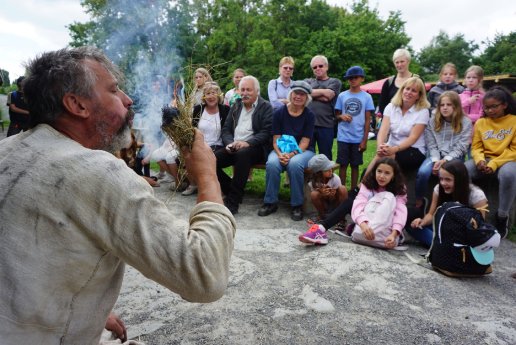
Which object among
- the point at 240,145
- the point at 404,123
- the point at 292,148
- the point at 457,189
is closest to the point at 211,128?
the point at 240,145

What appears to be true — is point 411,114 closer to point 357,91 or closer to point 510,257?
point 357,91

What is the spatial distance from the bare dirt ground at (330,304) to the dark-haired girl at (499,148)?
902 mm

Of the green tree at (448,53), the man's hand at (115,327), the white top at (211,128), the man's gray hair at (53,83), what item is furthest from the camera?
the green tree at (448,53)

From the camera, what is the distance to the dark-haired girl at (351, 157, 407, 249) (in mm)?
4285

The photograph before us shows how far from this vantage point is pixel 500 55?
34875 mm

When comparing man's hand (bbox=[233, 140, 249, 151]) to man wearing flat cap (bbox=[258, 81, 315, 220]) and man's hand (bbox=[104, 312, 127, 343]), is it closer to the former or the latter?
man wearing flat cap (bbox=[258, 81, 315, 220])

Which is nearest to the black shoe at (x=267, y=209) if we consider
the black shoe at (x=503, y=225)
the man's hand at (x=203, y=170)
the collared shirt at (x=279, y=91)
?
the collared shirt at (x=279, y=91)

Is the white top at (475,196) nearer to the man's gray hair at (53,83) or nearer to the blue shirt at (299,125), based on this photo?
the blue shirt at (299,125)

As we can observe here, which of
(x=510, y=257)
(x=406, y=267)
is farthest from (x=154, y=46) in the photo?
(x=510, y=257)

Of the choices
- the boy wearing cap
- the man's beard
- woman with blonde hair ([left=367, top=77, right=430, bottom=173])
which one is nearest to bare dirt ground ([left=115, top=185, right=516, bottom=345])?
the man's beard

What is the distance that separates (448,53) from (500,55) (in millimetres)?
15232

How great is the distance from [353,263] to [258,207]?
7.80ft

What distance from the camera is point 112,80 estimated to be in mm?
1414

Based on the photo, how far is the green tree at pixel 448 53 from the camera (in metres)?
48.4
